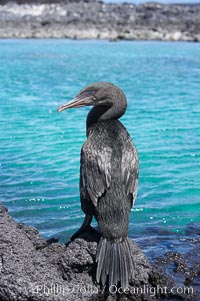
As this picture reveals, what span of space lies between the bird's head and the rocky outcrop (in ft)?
149

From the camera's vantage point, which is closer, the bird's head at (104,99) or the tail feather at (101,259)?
the tail feather at (101,259)

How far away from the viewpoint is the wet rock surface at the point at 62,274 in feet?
13.9

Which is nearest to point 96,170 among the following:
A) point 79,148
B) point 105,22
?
point 79,148

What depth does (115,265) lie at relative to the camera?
447cm

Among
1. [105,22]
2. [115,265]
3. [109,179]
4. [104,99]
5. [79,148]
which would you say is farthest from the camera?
[105,22]

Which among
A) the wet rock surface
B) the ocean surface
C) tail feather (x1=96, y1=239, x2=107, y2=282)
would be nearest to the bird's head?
the wet rock surface

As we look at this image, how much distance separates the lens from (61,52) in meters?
36.6

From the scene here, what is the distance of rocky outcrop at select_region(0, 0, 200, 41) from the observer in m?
52.9

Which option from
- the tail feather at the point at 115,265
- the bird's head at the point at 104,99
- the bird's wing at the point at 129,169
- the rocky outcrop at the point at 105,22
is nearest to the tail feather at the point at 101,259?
the tail feather at the point at 115,265

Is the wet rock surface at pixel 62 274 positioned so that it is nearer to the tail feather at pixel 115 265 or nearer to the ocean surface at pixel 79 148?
the tail feather at pixel 115 265

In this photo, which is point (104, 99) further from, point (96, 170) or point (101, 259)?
point (101, 259)

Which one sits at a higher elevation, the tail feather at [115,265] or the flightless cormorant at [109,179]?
the flightless cormorant at [109,179]

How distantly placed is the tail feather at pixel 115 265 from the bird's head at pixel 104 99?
1065 mm

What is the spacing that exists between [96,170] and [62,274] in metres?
0.78
